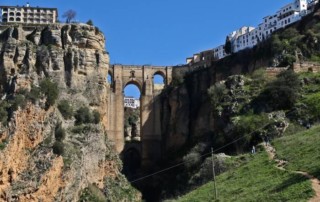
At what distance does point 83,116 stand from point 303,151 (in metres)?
32.9

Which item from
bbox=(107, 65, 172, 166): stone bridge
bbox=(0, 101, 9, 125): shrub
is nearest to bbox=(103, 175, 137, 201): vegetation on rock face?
bbox=(0, 101, 9, 125): shrub

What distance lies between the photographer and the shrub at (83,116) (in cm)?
6291

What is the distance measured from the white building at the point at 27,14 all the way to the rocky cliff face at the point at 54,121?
13.1m

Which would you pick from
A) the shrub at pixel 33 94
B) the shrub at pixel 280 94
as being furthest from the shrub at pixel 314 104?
the shrub at pixel 33 94

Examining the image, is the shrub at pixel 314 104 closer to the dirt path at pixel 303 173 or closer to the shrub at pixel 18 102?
the dirt path at pixel 303 173

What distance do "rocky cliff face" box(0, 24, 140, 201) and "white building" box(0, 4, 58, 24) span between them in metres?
13.1

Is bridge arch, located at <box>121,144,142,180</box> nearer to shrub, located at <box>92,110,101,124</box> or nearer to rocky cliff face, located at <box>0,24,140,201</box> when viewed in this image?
rocky cliff face, located at <box>0,24,140,201</box>

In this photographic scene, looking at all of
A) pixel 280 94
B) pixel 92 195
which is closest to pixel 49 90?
pixel 92 195

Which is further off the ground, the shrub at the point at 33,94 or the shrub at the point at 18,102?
the shrub at the point at 33,94

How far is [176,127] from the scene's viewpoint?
76500mm

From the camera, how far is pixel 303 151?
111 feet

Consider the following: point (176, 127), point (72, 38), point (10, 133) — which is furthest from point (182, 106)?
point (10, 133)

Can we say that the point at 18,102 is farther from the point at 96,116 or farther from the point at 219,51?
the point at 219,51

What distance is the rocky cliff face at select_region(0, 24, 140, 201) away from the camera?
173 feet
